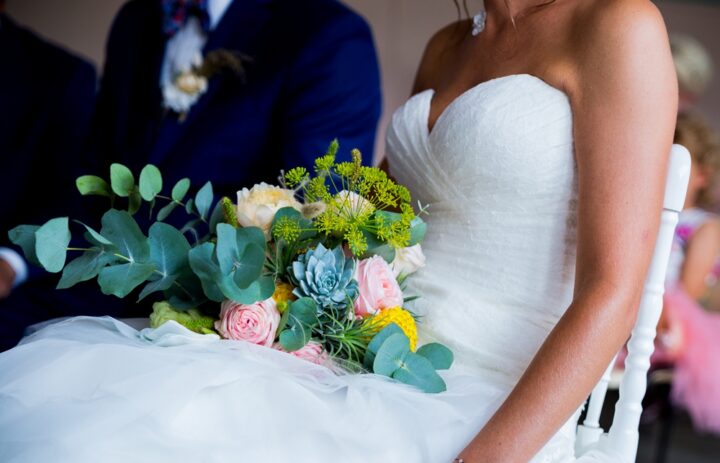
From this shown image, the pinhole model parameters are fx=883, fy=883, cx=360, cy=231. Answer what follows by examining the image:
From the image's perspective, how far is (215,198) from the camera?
2234 millimetres

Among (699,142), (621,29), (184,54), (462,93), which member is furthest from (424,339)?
(699,142)

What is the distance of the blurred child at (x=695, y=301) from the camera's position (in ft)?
12.5

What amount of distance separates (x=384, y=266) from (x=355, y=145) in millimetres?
1145

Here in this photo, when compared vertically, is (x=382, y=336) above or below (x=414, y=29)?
above

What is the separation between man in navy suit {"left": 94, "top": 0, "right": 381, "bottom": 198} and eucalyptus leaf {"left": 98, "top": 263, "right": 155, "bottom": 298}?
1.07 metres

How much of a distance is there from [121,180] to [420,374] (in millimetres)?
508

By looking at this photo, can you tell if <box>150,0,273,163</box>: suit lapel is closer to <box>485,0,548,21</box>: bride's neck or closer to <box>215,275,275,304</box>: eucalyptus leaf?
<box>485,0,548,21</box>: bride's neck

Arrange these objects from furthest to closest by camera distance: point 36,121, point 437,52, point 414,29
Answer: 1. point 414,29
2. point 36,121
3. point 437,52

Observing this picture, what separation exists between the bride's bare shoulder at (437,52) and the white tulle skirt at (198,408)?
31.2 inches

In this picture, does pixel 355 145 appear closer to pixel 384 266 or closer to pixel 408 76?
pixel 384 266

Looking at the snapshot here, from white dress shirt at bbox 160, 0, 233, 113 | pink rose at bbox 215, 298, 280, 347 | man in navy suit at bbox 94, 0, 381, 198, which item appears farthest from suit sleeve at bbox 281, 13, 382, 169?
pink rose at bbox 215, 298, 280, 347

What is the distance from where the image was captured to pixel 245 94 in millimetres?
2258

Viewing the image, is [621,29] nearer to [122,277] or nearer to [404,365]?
[404,365]

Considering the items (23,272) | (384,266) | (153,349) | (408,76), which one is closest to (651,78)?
(384,266)
